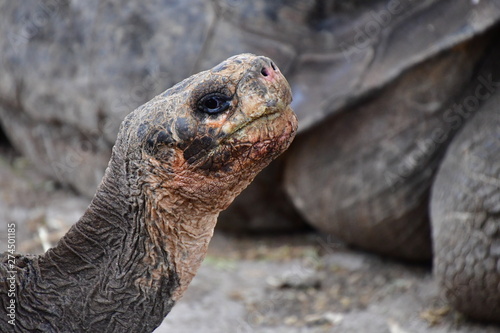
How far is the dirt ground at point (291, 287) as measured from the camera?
349 centimetres

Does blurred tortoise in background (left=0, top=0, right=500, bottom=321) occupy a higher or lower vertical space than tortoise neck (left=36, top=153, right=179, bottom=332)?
higher

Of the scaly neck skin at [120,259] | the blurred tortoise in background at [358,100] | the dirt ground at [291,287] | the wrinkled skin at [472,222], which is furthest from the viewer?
the dirt ground at [291,287]

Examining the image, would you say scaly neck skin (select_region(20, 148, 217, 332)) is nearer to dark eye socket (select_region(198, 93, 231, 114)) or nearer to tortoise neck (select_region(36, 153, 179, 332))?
tortoise neck (select_region(36, 153, 179, 332))

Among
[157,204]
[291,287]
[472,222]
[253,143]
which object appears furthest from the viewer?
[291,287]

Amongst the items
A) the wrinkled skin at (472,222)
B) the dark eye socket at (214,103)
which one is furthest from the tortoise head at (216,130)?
the wrinkled skin at (472,222)

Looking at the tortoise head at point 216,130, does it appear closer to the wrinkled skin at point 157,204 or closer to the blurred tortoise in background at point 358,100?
the wrinkled skin at point 157,204

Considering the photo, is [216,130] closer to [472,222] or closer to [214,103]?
[214,103]

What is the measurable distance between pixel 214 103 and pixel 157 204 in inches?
12.6

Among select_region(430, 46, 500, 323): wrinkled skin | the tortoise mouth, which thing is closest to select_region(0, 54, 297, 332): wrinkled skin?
the tortoise mouth

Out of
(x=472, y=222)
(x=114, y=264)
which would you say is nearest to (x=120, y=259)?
(x=114, y=264)

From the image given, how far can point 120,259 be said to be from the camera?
2.09 m

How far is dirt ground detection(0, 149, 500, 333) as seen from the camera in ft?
11.5

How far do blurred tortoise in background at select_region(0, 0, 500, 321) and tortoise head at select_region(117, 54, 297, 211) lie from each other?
152cm

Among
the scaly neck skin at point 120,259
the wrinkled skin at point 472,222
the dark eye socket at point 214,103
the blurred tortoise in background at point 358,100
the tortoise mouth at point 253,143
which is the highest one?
the blurred tortoise in background at point 358,100
